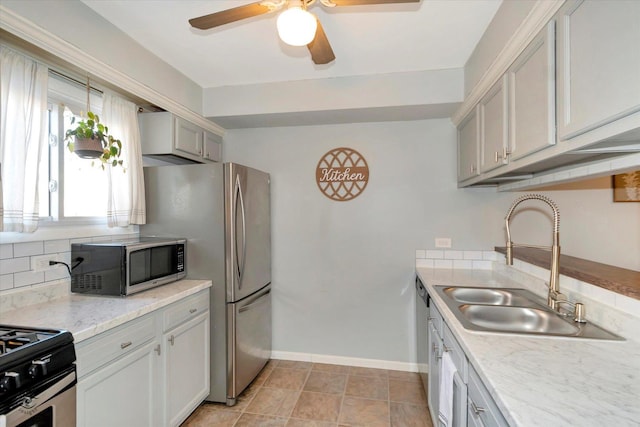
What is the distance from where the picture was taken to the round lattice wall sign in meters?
2.97

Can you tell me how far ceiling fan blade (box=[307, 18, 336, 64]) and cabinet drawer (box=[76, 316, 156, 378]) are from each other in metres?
1.76

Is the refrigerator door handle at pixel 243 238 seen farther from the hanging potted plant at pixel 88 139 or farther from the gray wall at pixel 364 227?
the hanging potted plant at pixel 88 139

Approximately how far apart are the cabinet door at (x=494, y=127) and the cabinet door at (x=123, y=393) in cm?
231

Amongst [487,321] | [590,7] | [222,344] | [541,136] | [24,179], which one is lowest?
[222,344]

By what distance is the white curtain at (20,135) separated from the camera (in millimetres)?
1532

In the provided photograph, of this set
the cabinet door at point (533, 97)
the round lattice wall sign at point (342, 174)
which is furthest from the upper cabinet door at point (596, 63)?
the round lattice wall sign at point (342, 174)

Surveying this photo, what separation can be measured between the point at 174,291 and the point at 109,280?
38cm

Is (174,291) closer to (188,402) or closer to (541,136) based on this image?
(188,402)

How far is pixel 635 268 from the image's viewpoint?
180cm

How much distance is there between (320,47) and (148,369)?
80.2 inches

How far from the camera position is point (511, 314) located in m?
1.72

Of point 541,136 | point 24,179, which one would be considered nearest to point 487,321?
point 541,136

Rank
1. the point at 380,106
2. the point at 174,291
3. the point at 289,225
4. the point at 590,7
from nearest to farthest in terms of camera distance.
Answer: the point at 590,7 < the point at 174,291 < the point at 380,106 < the point at 289,225

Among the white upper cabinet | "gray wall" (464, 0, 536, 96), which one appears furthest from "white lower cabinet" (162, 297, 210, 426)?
"gray wall" (464, 0, 536, 96)
